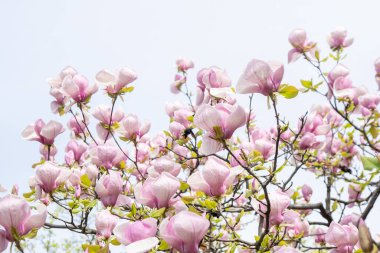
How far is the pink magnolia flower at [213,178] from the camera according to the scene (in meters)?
1.65

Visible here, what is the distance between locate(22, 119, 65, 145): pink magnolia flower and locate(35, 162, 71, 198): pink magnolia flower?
23.0 inches

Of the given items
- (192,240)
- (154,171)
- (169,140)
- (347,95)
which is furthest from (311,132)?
(192,240)

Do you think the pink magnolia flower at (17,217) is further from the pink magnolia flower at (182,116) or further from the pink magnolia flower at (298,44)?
the pink magnolia flower at (298,44)

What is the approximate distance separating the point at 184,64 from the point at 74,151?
62.6 inches

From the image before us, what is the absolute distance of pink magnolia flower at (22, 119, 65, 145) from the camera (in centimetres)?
280

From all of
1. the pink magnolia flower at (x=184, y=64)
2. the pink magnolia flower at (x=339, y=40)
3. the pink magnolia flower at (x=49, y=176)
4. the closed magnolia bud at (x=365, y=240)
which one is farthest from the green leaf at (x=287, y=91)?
the pink magnolia flower at (x=184, y=64)

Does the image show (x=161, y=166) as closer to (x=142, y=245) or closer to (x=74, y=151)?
(x=142, y=245)

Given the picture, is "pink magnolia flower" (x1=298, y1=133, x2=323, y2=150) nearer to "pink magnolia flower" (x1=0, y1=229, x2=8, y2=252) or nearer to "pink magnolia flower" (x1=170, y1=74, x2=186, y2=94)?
"pink magnolia flower" (x1=170, y1=74, x2=186, y2=94)

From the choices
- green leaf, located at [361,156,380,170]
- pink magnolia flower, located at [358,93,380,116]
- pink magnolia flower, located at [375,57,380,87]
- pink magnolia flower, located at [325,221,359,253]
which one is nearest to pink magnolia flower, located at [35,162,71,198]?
pink magnolia flower, located at [325,221,359,253]

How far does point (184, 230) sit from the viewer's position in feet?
4.08

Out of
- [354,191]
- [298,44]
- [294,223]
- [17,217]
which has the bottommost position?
[354,191]

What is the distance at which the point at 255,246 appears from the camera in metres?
1.89

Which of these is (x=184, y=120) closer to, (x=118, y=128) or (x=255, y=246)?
(x=118, y=128)

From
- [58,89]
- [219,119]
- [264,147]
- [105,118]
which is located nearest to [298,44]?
[264,147]
